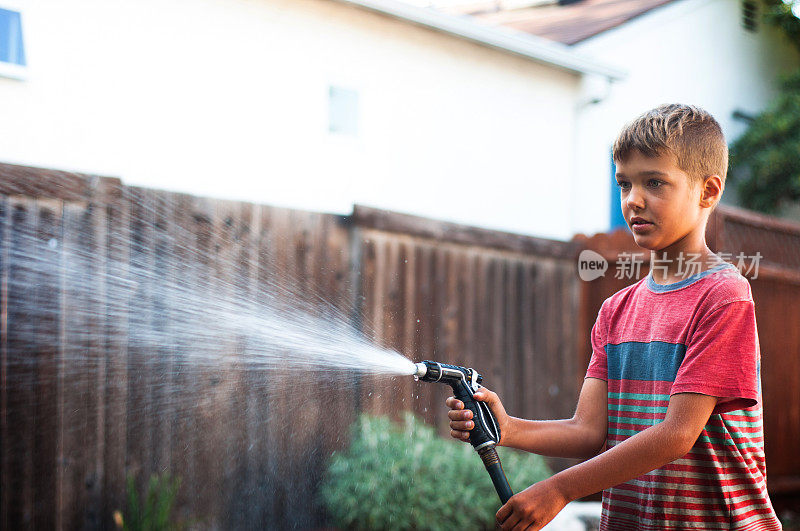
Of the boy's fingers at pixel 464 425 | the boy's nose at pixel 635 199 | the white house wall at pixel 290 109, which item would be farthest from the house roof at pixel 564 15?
the boy's fingers at pixel 464 425

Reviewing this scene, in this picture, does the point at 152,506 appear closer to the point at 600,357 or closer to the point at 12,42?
the point at 600,357

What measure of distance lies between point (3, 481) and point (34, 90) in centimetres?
267

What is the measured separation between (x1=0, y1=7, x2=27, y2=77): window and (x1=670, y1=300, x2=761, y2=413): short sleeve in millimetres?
4753

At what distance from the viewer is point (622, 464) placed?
1628mm

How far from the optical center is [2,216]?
3633 millimetres

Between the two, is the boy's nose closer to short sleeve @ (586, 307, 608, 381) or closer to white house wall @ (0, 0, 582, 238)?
short sleeve @ (586, 307, 608, 381)

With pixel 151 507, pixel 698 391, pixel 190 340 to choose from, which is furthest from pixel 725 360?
pixel 190 340

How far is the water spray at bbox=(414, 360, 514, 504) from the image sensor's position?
1709 mm

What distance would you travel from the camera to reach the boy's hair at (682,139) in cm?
176

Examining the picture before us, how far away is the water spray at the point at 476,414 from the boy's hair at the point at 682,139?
602 mm

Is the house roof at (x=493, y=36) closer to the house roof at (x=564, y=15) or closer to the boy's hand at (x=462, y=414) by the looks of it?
the house roof at (x=564, y=15)

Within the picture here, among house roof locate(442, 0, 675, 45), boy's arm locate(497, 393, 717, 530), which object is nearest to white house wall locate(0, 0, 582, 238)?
house roof locate(442, 0, 675, 45)

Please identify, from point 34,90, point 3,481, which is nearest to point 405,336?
point 3,481

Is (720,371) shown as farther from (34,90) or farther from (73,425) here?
(34,90)
